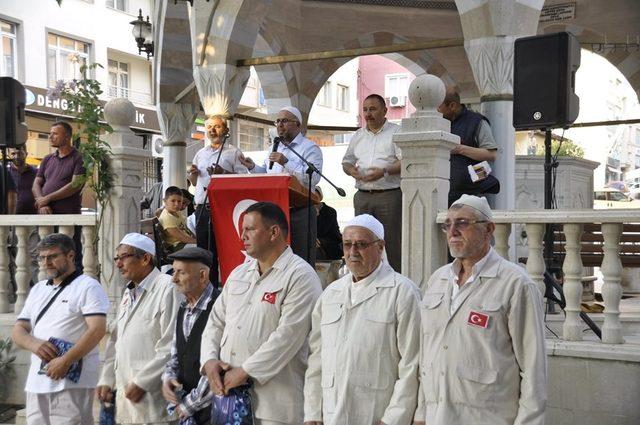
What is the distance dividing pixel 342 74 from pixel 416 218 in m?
36.7

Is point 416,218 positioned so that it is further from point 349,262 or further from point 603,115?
point 603,115

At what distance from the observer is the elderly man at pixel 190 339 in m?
4.30

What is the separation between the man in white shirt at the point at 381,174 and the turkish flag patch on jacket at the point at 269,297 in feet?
A: 8.12

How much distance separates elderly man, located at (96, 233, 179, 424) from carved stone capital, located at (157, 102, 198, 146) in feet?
28.5

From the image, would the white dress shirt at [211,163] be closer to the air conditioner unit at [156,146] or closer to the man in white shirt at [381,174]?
the man in white shirt at [381,174]

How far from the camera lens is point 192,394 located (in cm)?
430

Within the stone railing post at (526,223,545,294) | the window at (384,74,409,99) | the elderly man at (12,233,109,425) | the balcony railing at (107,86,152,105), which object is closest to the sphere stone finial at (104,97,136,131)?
the elderly man at (12,233,109,425)

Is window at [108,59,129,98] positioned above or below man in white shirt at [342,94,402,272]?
above

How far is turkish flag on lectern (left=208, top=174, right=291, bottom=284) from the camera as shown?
5.95 metres

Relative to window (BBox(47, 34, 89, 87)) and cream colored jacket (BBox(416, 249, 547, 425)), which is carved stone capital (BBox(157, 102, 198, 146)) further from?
window (BBox(47, 34, 89, 87))

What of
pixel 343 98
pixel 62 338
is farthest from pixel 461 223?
pixel 343 98

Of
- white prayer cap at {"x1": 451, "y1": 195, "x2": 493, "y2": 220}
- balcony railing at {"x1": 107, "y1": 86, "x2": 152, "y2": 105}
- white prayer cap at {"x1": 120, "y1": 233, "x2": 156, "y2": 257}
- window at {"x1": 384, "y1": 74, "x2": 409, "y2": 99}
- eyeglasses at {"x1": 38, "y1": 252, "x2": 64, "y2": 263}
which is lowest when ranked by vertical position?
eyeglasses at {"x1": 38, "y1": 252, "x2": 64, "y2": 263}

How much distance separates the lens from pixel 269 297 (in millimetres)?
4207

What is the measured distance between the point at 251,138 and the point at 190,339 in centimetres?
3426
